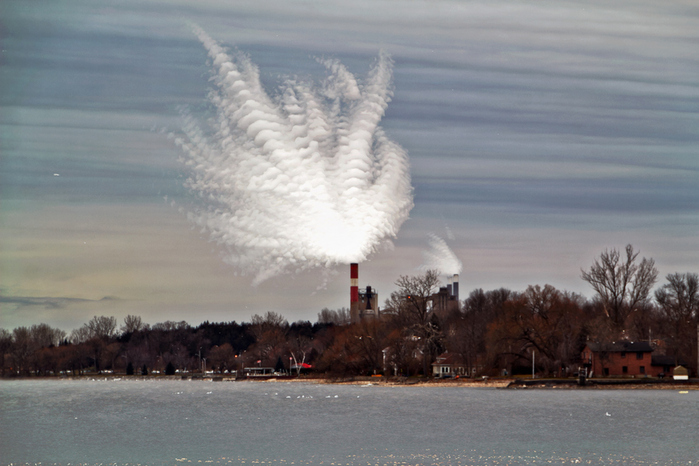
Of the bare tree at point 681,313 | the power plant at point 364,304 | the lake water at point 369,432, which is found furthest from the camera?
the power plant at point 364,304

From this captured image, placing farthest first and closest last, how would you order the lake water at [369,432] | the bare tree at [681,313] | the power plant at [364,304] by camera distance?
the power plant at [364,304] → the bare tree at [681,313] → the lake water at [369,432]

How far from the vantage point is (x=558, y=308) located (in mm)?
113250

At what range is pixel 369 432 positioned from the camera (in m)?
49.2

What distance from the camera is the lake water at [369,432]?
3853 centimetres

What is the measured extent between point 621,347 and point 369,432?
67.2m

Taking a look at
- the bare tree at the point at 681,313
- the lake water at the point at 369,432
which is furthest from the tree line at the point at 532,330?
the lake water at the point at 369,432

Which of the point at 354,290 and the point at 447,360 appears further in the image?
the point at 354,290

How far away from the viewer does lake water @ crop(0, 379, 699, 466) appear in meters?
38.5

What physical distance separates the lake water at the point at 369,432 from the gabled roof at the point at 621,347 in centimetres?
2544

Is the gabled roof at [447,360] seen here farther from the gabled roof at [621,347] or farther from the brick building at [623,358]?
the gabled roof at [621,347]

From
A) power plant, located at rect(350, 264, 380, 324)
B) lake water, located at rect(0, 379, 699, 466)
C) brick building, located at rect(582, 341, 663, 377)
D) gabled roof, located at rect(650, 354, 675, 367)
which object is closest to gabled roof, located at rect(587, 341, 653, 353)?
brick building, located at rect(582, 341, 663, 377)

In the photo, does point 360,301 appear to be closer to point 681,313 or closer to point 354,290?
point 354,290

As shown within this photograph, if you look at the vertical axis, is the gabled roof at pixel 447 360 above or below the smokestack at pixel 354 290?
below

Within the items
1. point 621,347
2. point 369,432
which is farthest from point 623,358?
point 369,432
